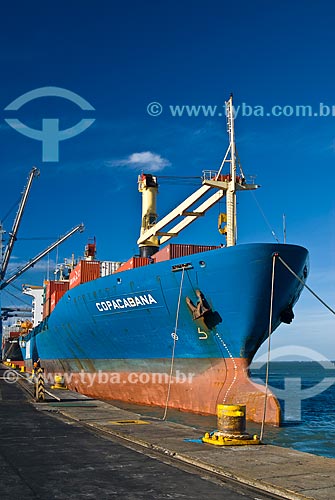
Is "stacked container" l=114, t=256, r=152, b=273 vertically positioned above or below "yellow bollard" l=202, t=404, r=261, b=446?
above

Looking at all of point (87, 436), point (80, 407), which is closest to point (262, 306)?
point (80, 407)

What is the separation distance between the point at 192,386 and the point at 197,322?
274cm

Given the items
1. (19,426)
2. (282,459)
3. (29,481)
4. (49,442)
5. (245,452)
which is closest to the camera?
(29,481)

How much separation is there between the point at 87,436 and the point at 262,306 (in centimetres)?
938

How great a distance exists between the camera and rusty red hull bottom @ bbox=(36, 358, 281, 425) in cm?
1927

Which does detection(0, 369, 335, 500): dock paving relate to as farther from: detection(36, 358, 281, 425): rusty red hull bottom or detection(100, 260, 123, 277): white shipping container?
detection(100, 260, 123, 277): white shipping container

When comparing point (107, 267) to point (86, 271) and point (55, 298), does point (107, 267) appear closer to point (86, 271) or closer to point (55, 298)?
point (86, 271)

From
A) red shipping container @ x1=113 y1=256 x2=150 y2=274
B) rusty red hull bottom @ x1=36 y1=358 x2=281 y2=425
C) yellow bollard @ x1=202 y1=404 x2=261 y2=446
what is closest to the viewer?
yellow bollard @ x1=202 y1=404 x2=261 y2=446

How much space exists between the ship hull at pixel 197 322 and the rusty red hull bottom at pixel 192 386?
4cm

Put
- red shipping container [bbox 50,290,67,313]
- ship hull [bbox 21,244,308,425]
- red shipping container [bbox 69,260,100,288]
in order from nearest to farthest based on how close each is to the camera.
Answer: ship hull [bbox 21,244,308,425] < red shipping container [bbox 69,260,100,288] < red shipping container [bbox 50,290,67,313]

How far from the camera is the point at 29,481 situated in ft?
26.6

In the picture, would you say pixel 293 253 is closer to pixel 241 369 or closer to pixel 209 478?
pixel 241 369

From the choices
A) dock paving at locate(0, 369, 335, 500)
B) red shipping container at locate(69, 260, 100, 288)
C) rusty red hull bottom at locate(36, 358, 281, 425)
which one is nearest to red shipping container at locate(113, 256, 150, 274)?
rusty red hull bottom at locate(36, 358, 281, 425)

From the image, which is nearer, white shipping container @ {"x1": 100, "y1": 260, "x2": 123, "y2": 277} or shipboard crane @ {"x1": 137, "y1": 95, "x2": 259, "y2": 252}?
shipboard crane @ {"x1": 137, "y1": 95, "x2": 259, "y2": 252}
